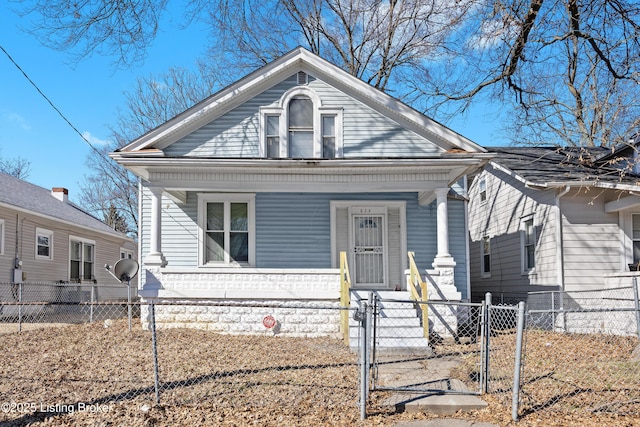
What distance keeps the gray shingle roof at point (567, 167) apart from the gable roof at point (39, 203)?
14.8 meters

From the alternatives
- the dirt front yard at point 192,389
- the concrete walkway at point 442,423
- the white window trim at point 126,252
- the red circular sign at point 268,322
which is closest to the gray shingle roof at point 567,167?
the red circular sign at point 268,322

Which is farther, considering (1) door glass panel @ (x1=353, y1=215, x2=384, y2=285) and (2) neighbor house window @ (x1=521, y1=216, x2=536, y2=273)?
(2) neighbor house window @ (x1=521, y1=216, x2=536, y2=273)

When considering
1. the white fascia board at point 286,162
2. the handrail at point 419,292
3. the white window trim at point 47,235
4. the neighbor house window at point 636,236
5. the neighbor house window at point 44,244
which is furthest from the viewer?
the neighbor house window at point 44,244

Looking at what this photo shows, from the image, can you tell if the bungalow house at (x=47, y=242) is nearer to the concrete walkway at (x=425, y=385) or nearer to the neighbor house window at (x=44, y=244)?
the neighbor house window at (x=44, y=244)

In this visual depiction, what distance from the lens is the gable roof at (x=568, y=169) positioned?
1267cm

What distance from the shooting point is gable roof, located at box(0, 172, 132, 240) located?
17.7 metres

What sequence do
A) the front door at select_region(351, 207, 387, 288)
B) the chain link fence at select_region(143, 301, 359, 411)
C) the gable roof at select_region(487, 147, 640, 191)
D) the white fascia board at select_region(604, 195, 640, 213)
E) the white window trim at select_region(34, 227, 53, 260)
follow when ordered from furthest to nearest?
1. the white window trim at select_region(34, 227, 53, 260)
2. the front door at select_region(351, 207, 387, 288)
3. the gable roof at select_region(487, 147, 640, 191)
4. the white fascia board at select_region(604, 195, 640, 213)
5. the chain link fence at select_region(143, 301, 359, 411)

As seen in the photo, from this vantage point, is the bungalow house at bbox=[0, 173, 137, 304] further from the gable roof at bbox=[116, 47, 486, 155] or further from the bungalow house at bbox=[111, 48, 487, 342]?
the gable roof at bbox=[116, 47, 486, 155]

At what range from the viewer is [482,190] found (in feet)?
63.3

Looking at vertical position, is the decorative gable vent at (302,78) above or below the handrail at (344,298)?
above

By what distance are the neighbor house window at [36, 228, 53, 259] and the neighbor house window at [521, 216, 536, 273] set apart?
16102 mm

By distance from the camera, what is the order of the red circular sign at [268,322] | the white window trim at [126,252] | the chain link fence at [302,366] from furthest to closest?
1. the white window trim at [126,252]
2. the red circular sign at [268,322]
3. the chain link fence at [302,366]

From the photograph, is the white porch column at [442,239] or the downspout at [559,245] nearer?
the white porch column at [442,239]

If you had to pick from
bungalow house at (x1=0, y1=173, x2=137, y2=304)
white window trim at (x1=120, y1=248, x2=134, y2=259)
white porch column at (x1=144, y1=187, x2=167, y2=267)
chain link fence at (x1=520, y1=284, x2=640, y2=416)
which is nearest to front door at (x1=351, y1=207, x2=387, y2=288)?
chain link fence at (x1=520, y1=284, x2=640, y2=416)
